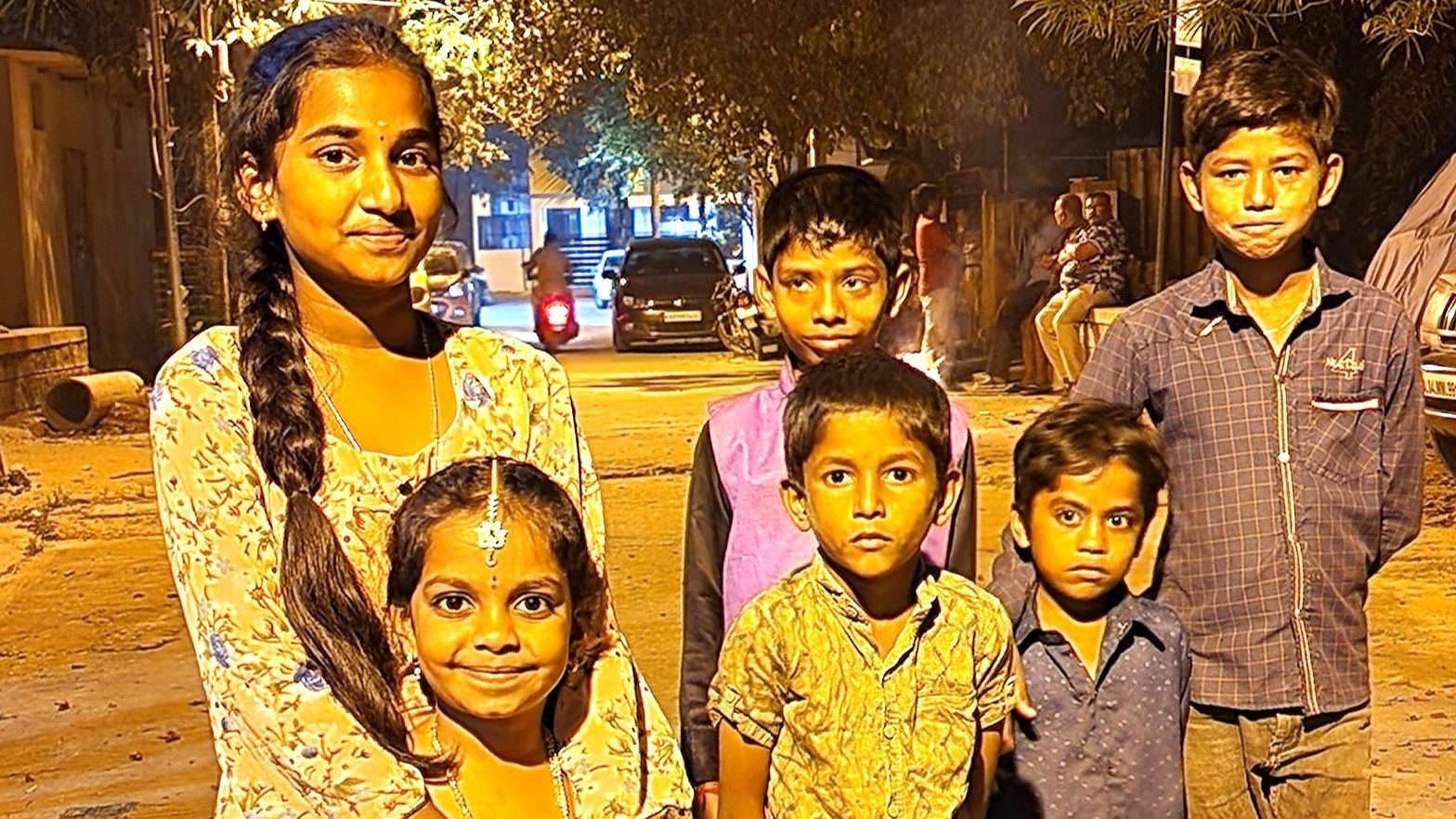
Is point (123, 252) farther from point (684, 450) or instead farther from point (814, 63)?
point (684, 450)

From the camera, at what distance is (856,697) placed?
2557 mm

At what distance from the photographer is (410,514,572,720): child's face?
7.06ft

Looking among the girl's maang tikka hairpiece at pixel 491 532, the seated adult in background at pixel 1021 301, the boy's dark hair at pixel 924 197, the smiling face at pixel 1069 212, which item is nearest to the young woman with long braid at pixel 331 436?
the girl's maang tikka hairpiece at pixel 491 532

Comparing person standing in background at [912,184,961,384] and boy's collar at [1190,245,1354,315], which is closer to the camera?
boy's collar at [1190,245,1354,315]

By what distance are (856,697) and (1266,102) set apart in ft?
4.48

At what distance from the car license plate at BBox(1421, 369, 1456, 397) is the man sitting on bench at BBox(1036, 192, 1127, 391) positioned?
618 cm

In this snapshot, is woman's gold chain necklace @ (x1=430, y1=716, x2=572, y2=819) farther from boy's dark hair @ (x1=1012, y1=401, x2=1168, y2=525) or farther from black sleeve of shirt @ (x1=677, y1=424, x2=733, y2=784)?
boy's dark hair @ (x1=1012, y1=401, x2=1168, y2=525)

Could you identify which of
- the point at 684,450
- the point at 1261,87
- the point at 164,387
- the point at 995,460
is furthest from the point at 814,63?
the point at 164,387

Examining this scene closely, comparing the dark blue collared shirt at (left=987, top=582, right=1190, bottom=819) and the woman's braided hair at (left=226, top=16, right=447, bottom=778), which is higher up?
the woman's braided hair at (left=226, top=16, right=447, bottom=778)

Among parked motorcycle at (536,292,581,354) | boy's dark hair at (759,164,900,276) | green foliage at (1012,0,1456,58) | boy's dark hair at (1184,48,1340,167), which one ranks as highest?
green foliage at (1012,0,1456,58)

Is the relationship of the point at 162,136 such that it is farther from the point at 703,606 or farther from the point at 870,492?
the point at 870,492

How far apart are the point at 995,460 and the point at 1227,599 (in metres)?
8.77

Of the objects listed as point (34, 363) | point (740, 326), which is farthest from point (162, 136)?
point (740, 326)

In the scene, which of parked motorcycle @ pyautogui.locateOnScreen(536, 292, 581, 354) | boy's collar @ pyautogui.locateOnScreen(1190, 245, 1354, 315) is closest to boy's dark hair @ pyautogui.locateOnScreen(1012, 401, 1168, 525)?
boy's collar @ pyautogui.locateOnScreen(1190, 245, 1354, 315)
